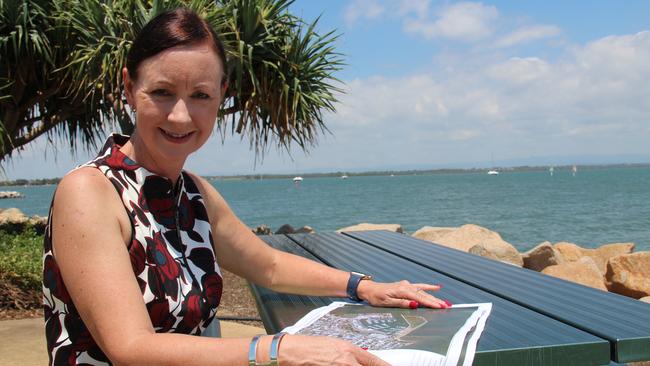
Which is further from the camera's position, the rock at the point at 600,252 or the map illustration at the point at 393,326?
the rock at the point at 600,252

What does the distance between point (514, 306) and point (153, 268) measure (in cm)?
107

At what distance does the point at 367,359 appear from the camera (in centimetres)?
126

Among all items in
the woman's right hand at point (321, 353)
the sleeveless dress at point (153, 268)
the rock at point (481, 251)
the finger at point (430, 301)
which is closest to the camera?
the woman's right hand at point (321, 353)

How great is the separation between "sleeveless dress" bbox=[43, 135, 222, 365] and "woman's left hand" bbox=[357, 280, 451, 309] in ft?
1.58

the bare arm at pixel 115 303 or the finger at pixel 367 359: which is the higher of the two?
the bare arm at pixel 115 303

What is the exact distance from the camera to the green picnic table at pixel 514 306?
1398mm

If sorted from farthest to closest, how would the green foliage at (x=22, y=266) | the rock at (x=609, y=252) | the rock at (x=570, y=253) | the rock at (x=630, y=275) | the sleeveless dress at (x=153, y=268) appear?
the rock at (x=570, y=253) → the rock at (x=609, y=252) → the rock at (x=630, y=275) → the green foliage at (x=22, y=266) → the sleeveless dress at (x=153, y=268)

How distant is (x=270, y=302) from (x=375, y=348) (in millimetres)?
754

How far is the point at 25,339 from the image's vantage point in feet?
14.0

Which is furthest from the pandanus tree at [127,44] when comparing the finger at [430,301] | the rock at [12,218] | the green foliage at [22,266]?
the finger at [430,301]

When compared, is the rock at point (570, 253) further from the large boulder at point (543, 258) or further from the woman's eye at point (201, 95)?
the woman's eye at point (201, 95)

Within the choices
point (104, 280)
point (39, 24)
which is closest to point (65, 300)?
point (104, 280)

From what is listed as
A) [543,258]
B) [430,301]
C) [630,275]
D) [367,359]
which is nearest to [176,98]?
[367,359]

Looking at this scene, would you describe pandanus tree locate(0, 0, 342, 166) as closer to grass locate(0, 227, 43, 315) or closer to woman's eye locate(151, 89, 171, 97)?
grass locate(0, 227, 43, 315)
